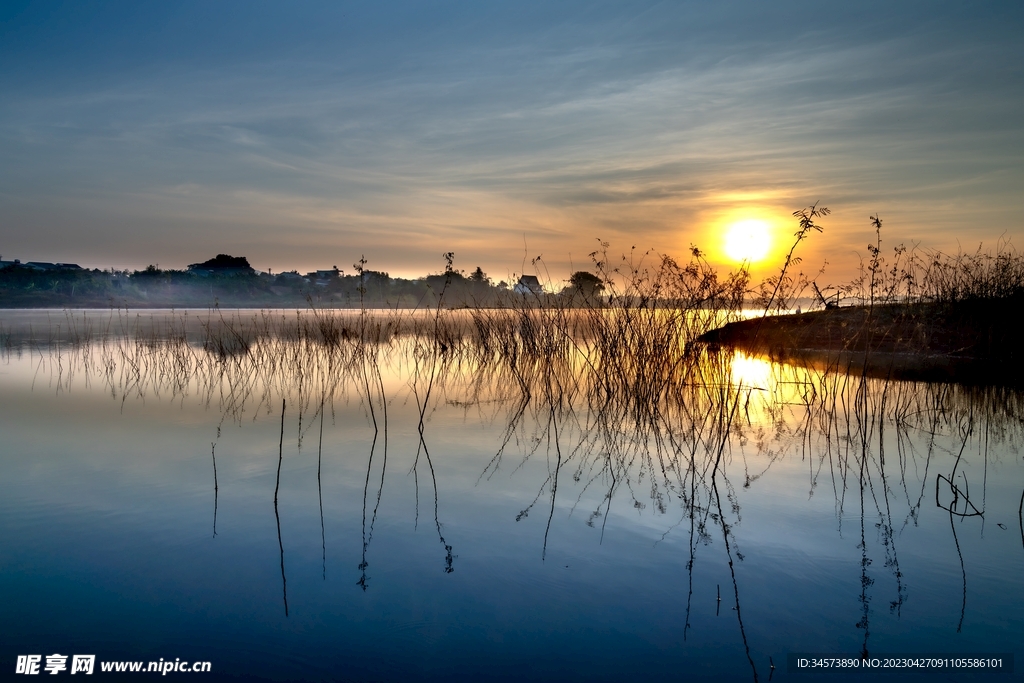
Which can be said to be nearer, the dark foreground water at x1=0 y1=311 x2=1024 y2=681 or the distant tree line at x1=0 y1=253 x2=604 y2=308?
the dark foreground water at x1=0 y1=311 x2=1024 y2=681

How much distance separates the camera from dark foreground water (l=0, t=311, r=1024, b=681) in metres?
1.54

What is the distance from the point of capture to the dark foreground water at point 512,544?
1.54m

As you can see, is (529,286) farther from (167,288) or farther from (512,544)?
(167,288)

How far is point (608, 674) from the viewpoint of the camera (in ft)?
4.76

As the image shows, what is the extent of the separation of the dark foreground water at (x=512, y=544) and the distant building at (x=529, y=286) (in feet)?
11.1

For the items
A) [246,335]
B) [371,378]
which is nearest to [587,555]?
[371,378]

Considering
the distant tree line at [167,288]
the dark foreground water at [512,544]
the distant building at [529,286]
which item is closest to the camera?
the dark foreground water at [512,544]

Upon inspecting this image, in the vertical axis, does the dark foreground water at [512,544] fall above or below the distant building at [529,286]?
below

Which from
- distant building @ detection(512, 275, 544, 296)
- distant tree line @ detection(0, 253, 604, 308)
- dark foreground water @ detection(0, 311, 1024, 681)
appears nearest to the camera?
dark foreground water @ detection(0, 311, 1024, 681)

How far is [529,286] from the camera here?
7.69 m

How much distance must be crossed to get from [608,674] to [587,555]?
59 centimetres

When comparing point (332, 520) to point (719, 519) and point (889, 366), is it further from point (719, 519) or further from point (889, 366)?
point (889, 366)

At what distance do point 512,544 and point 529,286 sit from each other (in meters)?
5.73

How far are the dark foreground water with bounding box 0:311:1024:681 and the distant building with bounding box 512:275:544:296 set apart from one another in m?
3.37
